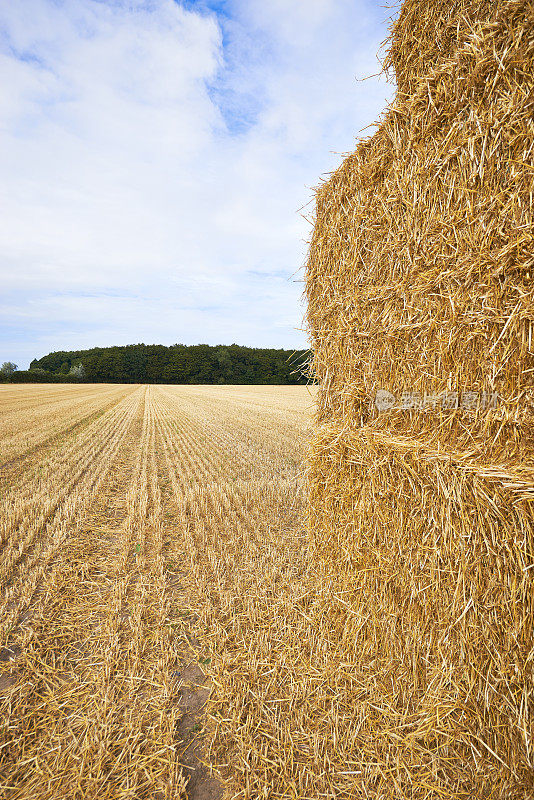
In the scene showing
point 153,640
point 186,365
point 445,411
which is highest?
point 186,365

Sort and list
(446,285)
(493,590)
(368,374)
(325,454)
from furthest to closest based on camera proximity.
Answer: (325,454) → (368,374) → (446,285) → (493,590)

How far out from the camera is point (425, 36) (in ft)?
6.92

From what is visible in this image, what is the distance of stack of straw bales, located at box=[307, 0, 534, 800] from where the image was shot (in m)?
1.74

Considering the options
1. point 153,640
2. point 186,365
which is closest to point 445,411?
point 153,640

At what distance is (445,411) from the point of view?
6.90 ft

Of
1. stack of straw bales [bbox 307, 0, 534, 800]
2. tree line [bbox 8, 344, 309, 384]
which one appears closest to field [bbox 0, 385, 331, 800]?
stack of straw bales [bbox 307, 0, 534, 800]

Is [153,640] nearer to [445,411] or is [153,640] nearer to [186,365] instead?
Answer: [445,411]

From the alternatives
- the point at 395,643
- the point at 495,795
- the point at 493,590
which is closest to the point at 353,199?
the point at 493,590

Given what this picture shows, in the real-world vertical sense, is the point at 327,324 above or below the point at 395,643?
above

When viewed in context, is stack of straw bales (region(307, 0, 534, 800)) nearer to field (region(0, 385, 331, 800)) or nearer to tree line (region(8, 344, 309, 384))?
field (region(0, 385, 331, 800))

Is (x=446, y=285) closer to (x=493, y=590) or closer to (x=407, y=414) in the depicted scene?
(x=407, y=414)

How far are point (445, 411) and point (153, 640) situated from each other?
286 centimetres

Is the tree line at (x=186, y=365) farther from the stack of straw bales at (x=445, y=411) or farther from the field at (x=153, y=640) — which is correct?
the stack of straw bales at (x=445, y=411)

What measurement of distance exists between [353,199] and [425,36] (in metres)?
0.91
